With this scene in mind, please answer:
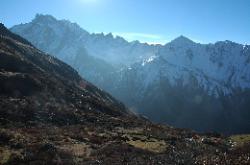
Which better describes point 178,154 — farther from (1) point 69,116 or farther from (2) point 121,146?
(1) point 69,116

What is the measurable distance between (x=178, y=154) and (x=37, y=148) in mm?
13522

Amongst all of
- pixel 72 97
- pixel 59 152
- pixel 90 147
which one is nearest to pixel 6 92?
pixel 72 97

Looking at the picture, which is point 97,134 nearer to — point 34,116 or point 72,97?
point 34,116

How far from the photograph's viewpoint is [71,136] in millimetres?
55188

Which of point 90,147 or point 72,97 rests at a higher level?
point 72,97

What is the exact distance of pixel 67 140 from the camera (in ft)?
169

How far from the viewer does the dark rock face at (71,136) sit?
1542 inches

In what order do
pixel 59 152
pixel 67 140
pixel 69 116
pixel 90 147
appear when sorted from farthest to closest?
pixel 69 116
pixel 67 140
pixel 90 147
pixel 59 152

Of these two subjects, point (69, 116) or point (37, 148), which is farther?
point (69, 116)

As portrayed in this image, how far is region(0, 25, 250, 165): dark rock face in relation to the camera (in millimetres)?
39156

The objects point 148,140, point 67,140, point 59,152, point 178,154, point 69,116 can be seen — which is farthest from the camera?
point 69,116

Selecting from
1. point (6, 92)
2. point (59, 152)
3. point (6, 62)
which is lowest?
point (59, 152)

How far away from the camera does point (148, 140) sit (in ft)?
196

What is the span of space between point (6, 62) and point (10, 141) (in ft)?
199
